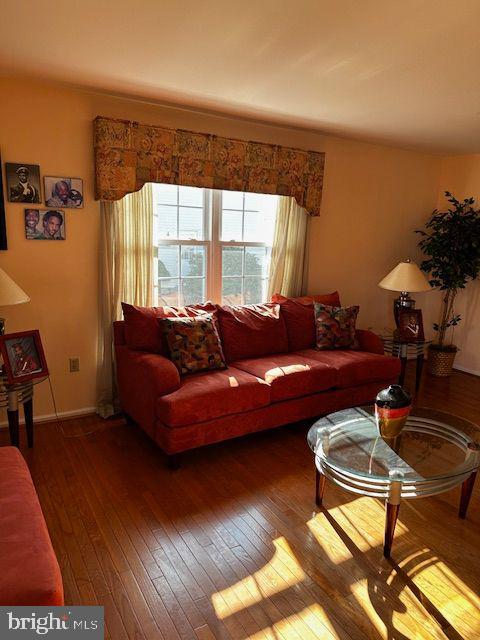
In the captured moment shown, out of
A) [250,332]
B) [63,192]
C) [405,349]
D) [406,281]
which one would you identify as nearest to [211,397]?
[250,332]

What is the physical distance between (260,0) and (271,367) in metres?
2.26

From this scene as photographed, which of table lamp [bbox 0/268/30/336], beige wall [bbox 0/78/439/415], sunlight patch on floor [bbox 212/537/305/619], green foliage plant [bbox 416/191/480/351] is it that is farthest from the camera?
green foliage plant [bbox 416/191/480/351]

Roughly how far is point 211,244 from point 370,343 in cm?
167

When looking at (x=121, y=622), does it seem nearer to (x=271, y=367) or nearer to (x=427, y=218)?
(x=271, y=367)

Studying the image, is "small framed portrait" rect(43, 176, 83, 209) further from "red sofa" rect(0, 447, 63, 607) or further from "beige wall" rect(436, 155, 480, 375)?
"beige wall" rect(436, 155, 480, 375)

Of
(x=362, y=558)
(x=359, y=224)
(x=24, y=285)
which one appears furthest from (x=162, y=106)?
(x=362, y=558)

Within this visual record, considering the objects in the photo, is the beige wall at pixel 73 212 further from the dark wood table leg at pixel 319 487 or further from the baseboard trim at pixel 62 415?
the dark wood table leg at pixel 319 487

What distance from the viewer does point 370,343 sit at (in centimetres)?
400

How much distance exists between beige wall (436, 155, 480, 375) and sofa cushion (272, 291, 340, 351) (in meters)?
2.19

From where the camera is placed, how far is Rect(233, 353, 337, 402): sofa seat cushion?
3158 mm

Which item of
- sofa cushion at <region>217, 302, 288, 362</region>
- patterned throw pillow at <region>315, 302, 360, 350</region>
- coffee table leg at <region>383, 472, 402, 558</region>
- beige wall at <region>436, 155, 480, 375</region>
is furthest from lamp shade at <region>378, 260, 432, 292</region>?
coffee table leg at <region>383, 472, 402, 558</region>

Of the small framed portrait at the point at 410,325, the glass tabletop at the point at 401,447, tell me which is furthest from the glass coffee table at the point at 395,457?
the small framed portrait at the point at 410,325

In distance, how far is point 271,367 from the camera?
11.0 feet

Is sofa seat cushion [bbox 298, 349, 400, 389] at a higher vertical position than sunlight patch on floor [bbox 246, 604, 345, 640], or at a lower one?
higher
